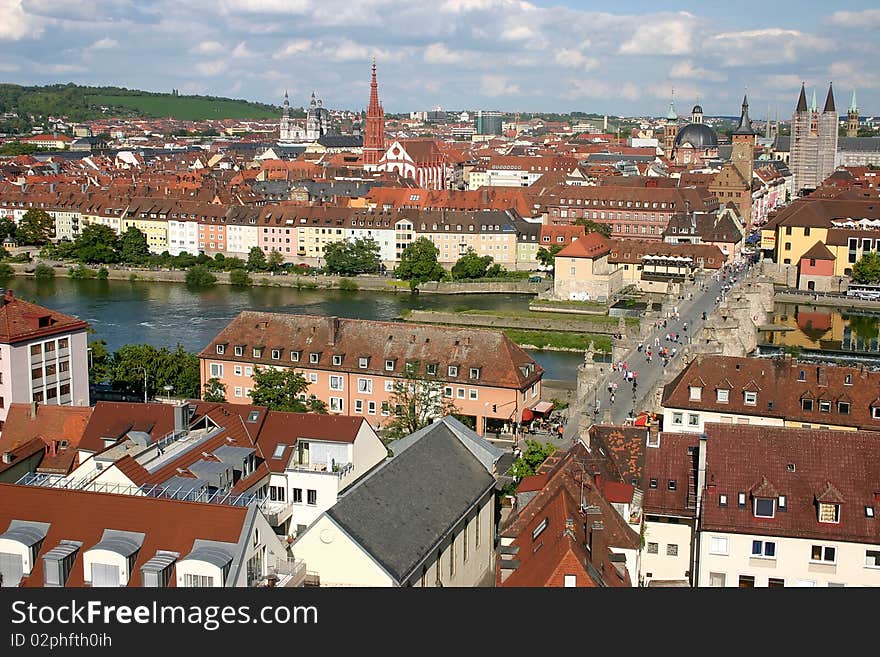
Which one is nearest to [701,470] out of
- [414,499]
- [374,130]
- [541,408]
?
[414,499]

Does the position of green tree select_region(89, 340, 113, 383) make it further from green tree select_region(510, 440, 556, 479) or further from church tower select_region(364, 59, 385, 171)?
church tower select_region(364, 59, 385, 171)

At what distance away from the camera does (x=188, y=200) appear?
1869 inches

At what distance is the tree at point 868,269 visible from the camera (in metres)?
36.5

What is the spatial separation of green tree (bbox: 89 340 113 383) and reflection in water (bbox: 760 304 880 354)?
58.2 ft

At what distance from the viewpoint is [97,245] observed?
4331 centimetres

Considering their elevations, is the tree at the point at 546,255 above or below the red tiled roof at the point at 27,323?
below

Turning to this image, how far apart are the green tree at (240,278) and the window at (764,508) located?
1266 inches

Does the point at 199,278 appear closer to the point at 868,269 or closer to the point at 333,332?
the point at 333,332

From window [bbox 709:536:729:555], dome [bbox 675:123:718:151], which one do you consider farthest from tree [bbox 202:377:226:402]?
dome [bbox 675:123:718:151]

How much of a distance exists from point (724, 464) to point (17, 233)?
42.0 meters

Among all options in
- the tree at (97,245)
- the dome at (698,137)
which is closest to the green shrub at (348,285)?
the tree at (97,245)

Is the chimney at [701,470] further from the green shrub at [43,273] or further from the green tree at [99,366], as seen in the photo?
the green shrub at [43,273]

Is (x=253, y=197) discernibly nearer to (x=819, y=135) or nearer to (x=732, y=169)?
(x=732, y=169)

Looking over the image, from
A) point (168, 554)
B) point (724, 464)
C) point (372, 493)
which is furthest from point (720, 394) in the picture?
point (168, 554)
